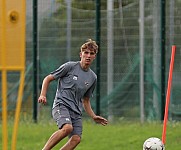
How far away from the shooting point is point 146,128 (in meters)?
16.1

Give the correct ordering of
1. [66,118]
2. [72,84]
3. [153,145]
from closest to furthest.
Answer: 1. [153,145]
2. [66,118]
3. [72,84]

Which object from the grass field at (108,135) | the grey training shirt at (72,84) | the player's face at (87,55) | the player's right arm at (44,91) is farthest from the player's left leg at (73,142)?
the grass field at (108,135)

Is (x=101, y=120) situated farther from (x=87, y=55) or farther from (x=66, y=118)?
(x=87, y=55)

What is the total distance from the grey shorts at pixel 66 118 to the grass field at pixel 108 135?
247cm

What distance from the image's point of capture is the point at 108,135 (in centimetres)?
1537

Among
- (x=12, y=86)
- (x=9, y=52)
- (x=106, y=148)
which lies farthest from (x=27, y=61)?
(x=9, y=52)

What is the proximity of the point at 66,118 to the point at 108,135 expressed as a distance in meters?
3.98

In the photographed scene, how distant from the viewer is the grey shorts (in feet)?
37.6

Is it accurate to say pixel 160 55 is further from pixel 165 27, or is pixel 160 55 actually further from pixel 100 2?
pixel 100 2

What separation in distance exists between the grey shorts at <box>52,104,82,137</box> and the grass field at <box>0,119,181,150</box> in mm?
2472

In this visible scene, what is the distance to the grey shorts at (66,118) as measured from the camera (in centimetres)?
1147

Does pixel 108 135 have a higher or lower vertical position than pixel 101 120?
lower

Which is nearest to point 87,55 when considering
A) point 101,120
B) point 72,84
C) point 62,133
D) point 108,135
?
point 72,84

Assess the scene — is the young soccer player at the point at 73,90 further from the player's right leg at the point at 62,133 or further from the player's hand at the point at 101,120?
the player's hand at the point at 101,120
